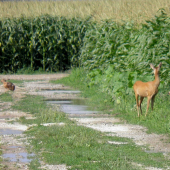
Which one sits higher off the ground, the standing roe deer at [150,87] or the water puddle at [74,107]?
the standing roe deer at [150,87]

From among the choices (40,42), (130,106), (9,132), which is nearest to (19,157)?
(9,132)

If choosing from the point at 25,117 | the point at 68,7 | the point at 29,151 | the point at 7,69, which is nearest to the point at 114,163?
the point at 29,151

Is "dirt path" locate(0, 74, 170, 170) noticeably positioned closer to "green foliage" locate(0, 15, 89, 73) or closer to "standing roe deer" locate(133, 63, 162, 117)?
"standing roe deer" locate(133, 63, 162, 117)

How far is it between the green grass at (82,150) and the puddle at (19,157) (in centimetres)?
13

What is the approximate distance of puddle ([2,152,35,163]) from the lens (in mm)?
6629

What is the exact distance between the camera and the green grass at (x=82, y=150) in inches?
250

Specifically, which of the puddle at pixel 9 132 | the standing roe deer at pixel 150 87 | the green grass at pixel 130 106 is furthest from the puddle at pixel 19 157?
the standing roe deer at pixel 150 87

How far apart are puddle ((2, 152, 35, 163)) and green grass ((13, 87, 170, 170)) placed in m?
0.13

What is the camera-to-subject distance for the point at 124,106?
11094 millimetres

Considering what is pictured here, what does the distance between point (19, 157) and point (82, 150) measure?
0.96 meters

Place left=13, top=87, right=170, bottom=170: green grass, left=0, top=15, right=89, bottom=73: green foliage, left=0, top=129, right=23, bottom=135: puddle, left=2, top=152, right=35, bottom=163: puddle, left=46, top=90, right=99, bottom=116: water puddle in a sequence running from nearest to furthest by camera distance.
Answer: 1. left=13, top=87, right=170, bottom=170: green grass
2. left=2, top=152, right=35, bottom=163: puddle
3. left=0, top=129, right=23, bottom=135: puddle
4. left=46, top=90, right=99, bottom=116: water puddle
5. left=0, top=15, right=89, bottom=73: green foliage

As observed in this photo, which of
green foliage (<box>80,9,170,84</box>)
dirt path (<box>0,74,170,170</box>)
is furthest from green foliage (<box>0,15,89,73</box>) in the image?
dirt path (<box>0,74,170,170</box>)

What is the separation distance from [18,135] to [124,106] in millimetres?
3447

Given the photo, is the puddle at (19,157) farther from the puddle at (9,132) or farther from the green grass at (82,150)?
the puddle at (9,132)
